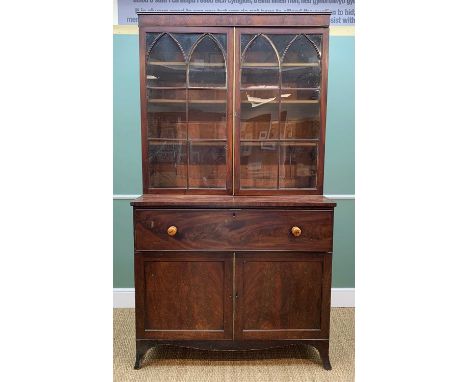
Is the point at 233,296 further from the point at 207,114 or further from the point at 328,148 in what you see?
the point at 328,148

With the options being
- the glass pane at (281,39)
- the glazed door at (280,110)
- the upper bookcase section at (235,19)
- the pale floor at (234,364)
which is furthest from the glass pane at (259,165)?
the pale floor at (234,364)

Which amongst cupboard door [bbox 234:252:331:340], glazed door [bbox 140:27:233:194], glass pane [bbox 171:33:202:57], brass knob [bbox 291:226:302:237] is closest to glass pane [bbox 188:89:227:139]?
glazed door [bbox 140:27:233:194]

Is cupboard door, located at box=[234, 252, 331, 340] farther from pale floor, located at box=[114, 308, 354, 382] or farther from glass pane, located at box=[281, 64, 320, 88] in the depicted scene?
glass pane, located at box=[281, 64, 320, 88]

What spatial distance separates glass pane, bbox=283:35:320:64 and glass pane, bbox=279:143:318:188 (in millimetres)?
454

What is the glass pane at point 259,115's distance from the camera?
6.74 ft

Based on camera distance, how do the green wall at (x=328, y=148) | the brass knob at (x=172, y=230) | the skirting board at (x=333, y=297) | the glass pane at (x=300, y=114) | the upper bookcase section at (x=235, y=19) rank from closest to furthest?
the brass knob at (x=172, y=230)
the upper bookcase section at (x=235, y=19)
the glass pane at (x=300, y=114)
the green wall at (x=328, y=148)
the skirting board at (x=333, y=297)

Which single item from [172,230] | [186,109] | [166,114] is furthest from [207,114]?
[172,230]

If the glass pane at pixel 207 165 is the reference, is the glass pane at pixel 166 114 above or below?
above

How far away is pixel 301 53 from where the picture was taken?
2.03m

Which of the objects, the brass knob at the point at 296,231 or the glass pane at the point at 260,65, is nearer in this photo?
the brass knob at the point at 296,231

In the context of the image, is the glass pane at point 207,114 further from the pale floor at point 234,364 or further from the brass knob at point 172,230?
the pale floor at point 234,364

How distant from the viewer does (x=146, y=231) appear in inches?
74.0

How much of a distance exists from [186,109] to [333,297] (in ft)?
5.59

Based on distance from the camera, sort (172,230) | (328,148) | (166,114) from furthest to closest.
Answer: (328,148) → (166,114) → (172,230)
